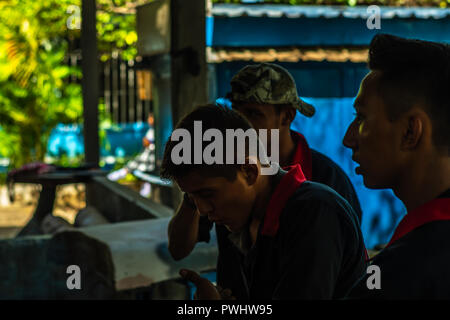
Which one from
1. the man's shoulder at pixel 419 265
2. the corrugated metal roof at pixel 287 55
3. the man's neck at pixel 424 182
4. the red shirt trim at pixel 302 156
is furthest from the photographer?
the corrugated metal roof at pixel 287 55

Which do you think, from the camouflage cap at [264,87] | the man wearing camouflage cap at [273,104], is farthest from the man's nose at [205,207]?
the camouflage cap at [264,87]

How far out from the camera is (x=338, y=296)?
1.42 m

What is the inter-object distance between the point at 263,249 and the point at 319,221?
231 millimetres

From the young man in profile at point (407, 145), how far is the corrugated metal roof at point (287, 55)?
5853mm

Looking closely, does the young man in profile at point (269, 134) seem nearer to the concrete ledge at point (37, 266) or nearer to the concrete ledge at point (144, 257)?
the concrete ledge at point (144, 257)

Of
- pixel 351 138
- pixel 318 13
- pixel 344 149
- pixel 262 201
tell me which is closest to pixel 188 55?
pixel 344 149

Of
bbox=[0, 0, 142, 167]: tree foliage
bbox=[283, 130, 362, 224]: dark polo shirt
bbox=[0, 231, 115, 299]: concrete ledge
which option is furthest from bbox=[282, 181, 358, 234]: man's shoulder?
bbox=[0, 0, 142, 167]: tree foliage

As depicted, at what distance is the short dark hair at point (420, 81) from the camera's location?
1.11 meters

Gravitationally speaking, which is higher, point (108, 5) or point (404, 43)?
point (108, 5)

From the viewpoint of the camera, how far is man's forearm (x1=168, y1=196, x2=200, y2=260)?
7.04 feet

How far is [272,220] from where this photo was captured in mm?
1486

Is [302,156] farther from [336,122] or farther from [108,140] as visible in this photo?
[108,140]
